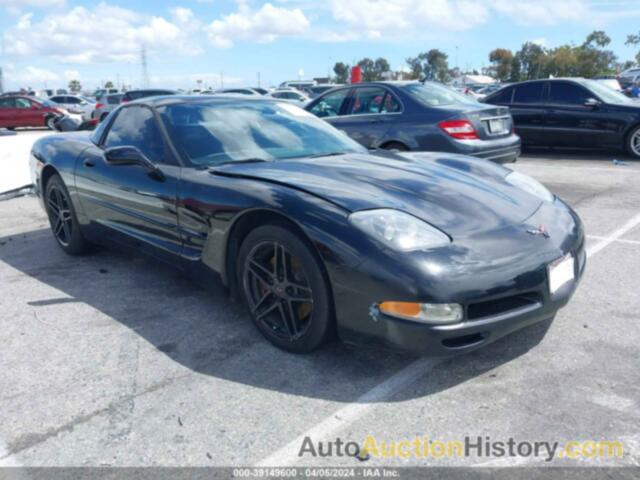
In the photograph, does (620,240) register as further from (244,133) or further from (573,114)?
(573,114)

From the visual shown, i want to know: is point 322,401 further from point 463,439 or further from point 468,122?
point 468,122

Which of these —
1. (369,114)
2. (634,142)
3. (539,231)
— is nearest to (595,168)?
(634,142)

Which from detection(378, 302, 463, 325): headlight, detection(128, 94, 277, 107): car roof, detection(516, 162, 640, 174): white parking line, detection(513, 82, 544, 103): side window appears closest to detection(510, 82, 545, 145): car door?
detection(513, 82, 544, 103): side window

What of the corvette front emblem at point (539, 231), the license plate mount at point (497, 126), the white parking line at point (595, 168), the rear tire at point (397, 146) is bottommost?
the white parking line at point (595, 168)

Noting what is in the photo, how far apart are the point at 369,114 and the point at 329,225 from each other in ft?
17.7

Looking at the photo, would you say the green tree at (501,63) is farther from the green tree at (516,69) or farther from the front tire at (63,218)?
the front tire at (63,218)

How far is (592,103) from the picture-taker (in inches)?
400

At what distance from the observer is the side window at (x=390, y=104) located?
7.49 metres

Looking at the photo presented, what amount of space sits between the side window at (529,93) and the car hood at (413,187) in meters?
7.93

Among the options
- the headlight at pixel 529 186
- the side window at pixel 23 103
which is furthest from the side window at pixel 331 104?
the side window at pixel 23 103

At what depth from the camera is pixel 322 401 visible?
8.39 ft

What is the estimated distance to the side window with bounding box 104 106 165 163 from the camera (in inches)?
150

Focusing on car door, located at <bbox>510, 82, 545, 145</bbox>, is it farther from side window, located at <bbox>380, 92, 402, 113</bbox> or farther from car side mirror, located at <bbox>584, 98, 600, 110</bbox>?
side window, located at <bbox>380, 92, 402, 113</bbox>

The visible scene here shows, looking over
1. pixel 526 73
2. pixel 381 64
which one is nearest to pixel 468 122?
pixel 526 73
